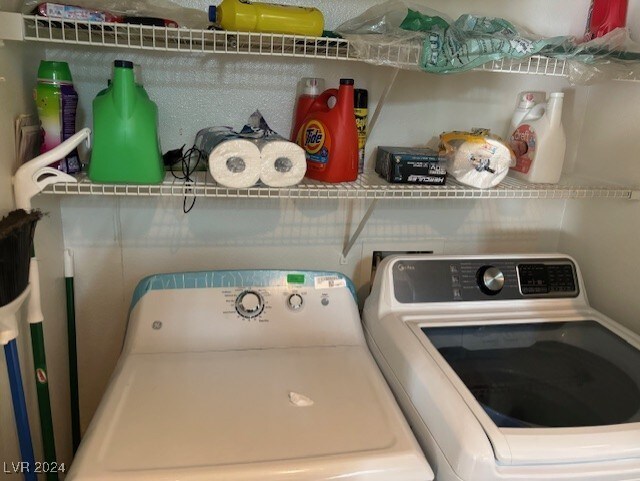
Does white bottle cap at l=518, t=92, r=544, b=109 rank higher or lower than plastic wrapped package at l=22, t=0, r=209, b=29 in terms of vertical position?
lower

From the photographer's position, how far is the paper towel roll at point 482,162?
4.96 feet

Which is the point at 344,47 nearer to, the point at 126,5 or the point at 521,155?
the point at 126,5

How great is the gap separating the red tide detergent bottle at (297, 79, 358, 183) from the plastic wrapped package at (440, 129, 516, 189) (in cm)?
30

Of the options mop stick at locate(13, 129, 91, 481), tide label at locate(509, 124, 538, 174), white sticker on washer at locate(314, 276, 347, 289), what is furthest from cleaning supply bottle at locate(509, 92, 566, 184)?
mop stick at locate(13, 129, 91, 481)

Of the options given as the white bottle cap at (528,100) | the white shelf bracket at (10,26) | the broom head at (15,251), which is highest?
the white shelf bracket at (10,26)

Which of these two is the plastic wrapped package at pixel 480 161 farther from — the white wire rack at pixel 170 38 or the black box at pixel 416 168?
the white wire rack at pixel 170 38

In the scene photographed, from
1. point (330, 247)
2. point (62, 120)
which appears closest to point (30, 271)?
point (62, 120)

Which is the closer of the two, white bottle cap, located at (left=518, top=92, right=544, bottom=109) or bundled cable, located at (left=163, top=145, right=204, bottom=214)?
bundled cable, located at (left=163, top=145, right=204, bottom=214)

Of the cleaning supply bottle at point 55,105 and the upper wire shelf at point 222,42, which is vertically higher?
the upper wire shelf at point 222,42

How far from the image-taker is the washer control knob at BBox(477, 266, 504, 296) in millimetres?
1596

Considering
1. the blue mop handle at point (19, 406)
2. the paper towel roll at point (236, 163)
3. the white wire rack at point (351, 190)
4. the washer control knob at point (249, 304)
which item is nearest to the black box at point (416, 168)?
the white wire rack at point (351, 190)

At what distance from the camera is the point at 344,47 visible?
142cm

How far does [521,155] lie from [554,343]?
0.57 m

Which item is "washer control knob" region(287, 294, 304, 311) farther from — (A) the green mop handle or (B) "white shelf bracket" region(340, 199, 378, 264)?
(A) the green mop handle
